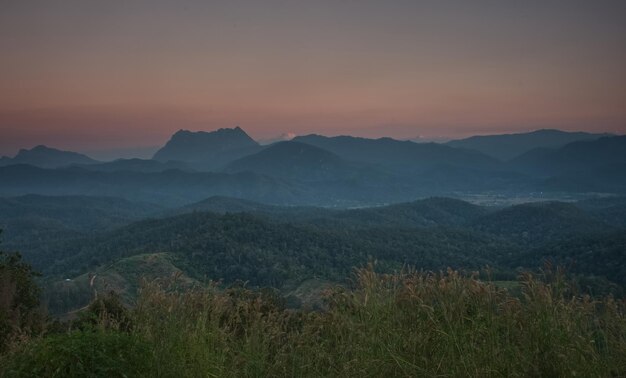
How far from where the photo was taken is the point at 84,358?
221 inches

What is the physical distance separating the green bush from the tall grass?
26 centimetres

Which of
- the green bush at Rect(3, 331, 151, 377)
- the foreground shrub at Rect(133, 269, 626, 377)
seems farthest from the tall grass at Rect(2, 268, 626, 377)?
the green bush at Rect(3, 331, 151, 377)

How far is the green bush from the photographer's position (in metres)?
5.46

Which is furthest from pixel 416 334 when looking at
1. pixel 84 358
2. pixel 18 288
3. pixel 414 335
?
pixel 18 288

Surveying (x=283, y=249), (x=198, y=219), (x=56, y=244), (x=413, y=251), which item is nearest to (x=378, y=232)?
(x=413, y=251)

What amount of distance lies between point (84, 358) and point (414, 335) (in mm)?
4109

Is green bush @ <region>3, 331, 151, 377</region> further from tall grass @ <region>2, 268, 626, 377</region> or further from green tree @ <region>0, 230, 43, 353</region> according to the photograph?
green tree @ <region>0, 230, 43, 353</region>

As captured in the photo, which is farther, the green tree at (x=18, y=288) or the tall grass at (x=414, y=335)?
the green tree at (x=18, y=288)

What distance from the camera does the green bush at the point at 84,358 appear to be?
17.9 ft

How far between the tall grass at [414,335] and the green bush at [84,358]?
0.85ft

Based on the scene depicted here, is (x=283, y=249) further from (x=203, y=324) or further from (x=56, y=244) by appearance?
(x=203, y=324)

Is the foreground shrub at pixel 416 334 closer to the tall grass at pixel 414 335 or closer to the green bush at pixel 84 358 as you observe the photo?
the tall grass at pixel 414 335

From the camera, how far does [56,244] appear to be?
608 feet

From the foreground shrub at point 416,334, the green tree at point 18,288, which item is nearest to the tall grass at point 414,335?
the foreground shrub at point 416,334
